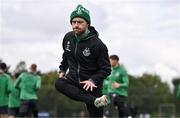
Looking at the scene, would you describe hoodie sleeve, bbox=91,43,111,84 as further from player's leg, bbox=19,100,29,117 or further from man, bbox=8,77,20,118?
man, bbox=8,77,20,118

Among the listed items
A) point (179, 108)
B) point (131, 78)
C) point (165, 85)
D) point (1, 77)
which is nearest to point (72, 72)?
point (1, 77)

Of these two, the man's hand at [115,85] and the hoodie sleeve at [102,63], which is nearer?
the hoodie sleeve at [102,63]

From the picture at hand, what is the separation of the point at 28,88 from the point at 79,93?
10902mm

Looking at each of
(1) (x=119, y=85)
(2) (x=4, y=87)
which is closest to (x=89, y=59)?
(2) (x=4, y=87)

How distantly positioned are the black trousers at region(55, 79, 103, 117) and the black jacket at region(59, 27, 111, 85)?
0.12 meters

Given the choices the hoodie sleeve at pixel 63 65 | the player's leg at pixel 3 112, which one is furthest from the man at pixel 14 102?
the hoodie sleeve at pixel 63 65

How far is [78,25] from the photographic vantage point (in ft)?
32.2

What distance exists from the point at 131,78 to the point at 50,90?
5926 centimetres

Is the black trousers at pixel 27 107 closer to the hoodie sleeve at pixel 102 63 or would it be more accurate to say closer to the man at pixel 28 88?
the man at pixel 28 88

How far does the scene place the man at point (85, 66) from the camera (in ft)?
32.1

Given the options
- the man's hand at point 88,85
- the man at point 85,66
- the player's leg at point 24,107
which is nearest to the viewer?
the man's hand at point 88,85

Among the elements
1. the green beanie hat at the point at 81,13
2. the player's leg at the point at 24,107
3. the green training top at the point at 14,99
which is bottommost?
the player's leg at the point at 24,107

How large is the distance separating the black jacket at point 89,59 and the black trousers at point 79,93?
0.40 ft

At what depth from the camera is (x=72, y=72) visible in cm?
1006
